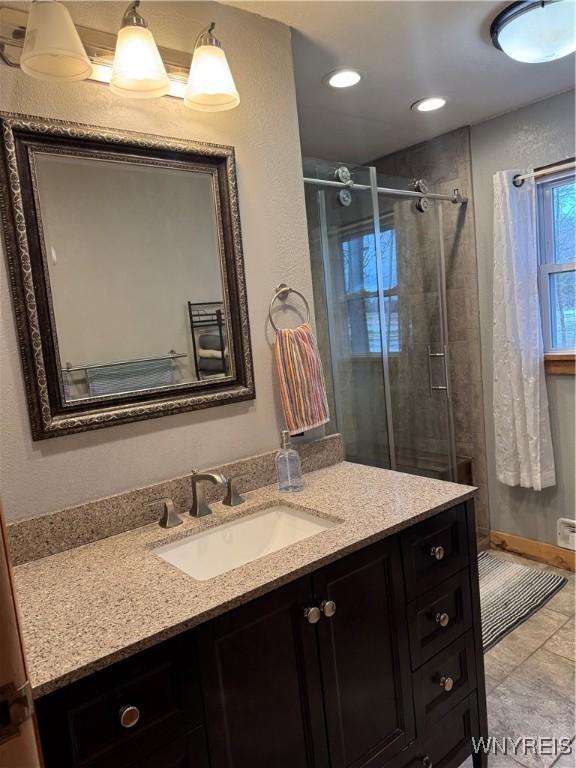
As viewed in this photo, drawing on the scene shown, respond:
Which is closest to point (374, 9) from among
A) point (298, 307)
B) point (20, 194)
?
point (298, 307)

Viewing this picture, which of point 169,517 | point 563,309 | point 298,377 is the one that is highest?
point 563,309

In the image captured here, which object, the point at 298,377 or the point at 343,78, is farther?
the point at 343,78

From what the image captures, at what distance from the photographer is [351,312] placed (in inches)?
104

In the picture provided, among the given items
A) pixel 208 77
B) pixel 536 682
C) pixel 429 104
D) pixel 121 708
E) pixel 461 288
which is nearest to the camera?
pixel 121 708

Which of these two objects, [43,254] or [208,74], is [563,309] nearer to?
[208,74]

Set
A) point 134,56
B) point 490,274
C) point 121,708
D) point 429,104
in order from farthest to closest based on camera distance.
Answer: point 490,274 < point 429,104 < point 134,56 < point 121,708

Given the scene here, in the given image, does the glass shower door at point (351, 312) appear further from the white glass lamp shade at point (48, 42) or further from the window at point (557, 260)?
the white glass lamp shade at point (48, 42)

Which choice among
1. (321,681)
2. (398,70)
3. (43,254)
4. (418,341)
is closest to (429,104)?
(398,70)

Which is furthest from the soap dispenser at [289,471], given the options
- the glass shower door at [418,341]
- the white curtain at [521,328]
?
the white curtain at [521,328]

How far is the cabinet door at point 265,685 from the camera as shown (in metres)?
1.04

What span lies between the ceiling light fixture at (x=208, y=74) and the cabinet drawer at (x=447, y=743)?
1857 mm

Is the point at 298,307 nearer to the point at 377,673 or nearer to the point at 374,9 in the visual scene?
the point at 374,9

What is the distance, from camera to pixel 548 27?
170cm

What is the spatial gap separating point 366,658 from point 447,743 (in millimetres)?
524
